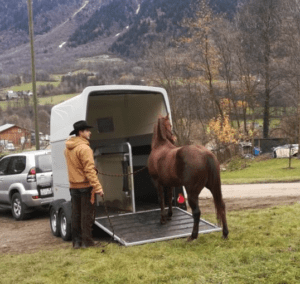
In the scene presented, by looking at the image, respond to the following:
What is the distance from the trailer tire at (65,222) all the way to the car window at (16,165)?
12.5 ft

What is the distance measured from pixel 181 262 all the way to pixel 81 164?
2.35m

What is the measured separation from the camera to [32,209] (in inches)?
456

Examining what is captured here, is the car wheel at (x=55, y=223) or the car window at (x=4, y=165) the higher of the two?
the car window at (x=4, y=165)

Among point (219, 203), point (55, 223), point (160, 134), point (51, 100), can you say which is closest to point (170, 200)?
point (160, 134)

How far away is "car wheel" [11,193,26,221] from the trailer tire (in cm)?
343

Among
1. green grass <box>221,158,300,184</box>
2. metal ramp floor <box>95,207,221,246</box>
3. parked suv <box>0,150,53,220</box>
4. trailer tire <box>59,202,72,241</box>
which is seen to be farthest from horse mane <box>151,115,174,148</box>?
green grass <box>221,158,300,184</box>

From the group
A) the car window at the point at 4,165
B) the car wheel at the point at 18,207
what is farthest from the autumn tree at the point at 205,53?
the car wheel at the point at 18,207

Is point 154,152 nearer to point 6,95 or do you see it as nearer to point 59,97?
point 59,97

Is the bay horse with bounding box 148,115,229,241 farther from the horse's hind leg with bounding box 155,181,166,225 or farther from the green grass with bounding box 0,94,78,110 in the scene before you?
the green grass with bounding box 0,94,78,110

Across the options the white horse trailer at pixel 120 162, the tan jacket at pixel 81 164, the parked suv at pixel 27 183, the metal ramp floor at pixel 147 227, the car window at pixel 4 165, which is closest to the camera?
the tan jacket at pixel 81 164

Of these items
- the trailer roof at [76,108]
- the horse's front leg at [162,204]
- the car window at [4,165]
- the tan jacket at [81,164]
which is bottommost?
the horse's front leg at [162,204]

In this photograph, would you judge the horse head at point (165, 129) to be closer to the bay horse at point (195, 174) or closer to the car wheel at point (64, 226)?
the bay horse at point (195, 174)

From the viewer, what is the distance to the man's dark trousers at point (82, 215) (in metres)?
7.13

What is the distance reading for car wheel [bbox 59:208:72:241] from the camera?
8062 mm
